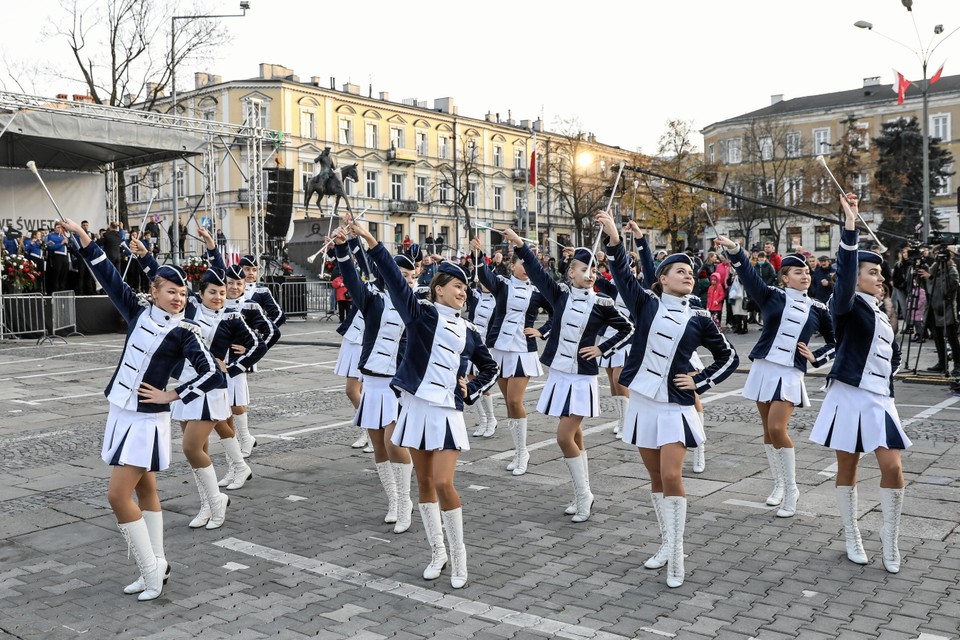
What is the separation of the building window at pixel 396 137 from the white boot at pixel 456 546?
67.9 meters

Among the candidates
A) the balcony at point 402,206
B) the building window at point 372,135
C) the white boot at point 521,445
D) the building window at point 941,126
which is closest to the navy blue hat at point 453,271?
the white boot at point 521,445

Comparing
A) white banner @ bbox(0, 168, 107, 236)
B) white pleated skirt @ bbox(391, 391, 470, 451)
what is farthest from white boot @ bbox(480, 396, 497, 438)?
white banner @ bbox(0, 168, 107, 236)

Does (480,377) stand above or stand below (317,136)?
below

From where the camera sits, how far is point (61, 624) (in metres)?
5.09

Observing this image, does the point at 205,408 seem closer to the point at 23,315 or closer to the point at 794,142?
the point at 23,315

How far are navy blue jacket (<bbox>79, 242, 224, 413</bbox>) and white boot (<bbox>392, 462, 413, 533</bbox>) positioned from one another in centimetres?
173

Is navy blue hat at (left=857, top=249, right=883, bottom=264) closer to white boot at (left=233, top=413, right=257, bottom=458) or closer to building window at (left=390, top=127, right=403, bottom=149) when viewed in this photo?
white boot at (left=233, top=413, right=257, bottom=458)

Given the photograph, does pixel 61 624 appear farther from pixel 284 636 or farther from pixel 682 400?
pixel 682 400

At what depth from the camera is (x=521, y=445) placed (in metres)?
8.80

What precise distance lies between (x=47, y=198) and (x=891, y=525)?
2988 cm

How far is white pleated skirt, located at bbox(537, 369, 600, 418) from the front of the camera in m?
7.32

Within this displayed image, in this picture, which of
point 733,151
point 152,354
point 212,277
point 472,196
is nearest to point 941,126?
point 733,151

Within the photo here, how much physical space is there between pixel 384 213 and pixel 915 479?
211 ft

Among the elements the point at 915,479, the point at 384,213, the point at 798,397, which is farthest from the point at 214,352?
the point at 384,213
